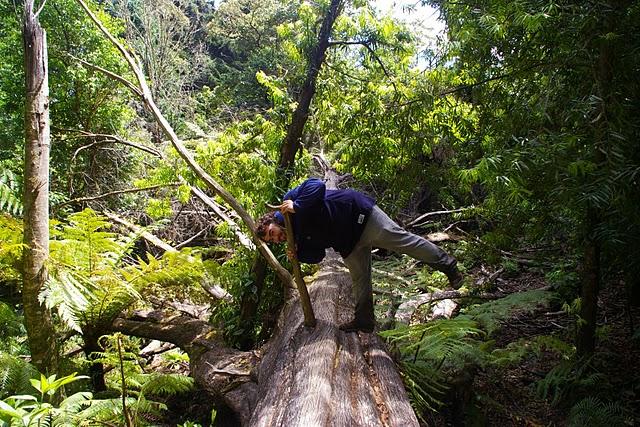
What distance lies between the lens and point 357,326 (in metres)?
3.36

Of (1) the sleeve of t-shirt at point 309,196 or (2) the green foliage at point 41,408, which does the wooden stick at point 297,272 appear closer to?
(1) the sleeve of t-shirt at point 309,196

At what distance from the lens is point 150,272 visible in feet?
13.9

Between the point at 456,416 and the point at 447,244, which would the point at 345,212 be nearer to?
the point at 456,416

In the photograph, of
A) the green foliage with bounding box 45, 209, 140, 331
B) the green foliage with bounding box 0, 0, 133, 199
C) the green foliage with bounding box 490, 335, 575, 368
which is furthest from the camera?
the green foliage with bounding box 0, 0, 133, 199

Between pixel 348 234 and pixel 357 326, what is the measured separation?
2.52ft

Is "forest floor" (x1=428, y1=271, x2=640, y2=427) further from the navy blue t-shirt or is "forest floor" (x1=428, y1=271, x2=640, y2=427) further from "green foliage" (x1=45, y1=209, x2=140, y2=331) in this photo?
"green foliage" (x1=45, y1=209, x2=140, y2=331)

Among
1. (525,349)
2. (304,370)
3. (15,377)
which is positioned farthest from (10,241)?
(525,349)

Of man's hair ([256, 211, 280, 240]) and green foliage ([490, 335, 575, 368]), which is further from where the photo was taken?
green foliage ([490, 335, 575, 368])

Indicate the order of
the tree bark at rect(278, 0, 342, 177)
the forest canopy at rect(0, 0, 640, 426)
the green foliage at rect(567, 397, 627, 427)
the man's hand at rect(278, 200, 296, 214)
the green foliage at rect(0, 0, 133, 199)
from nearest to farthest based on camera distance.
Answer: the forest canopy at rect(0, 0, 640, 426) → the green foliage at rect(567, 397, 627, 427) → the man's hand at rect(278, 200, 296, 214) → the tree bark at rect(278, 0, 342, 177) → the green foliage at rect(0, 0, 133, 199)

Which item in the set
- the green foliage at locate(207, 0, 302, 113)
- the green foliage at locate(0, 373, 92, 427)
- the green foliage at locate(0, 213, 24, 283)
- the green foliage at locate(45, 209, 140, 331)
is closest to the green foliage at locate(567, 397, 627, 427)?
the green foliage at locate(0, 373, 92, 427)

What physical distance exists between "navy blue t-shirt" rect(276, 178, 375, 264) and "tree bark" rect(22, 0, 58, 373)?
5.48 ft

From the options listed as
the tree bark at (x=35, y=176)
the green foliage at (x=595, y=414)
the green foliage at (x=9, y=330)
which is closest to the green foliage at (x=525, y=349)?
the green foliage at (x=595, y=414)

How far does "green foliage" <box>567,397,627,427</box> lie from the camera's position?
9.29 ft

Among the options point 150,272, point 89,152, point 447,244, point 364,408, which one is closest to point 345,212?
point 364,408
